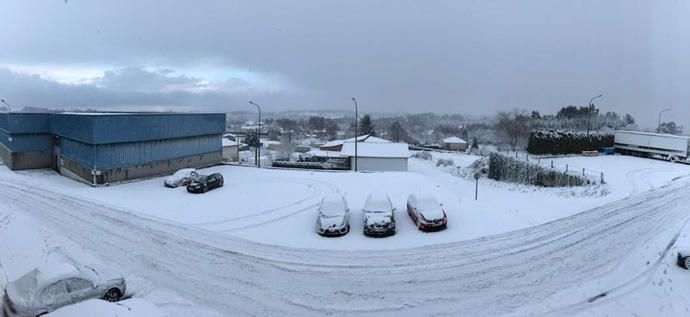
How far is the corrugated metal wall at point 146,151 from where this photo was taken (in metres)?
28.1

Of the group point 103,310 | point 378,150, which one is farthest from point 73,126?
point 378,150

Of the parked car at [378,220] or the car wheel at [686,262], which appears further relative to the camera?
the parked car at [378,220]

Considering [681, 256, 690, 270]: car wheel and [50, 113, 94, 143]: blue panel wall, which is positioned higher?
[50, 113, 94, 143]: blue panel wall

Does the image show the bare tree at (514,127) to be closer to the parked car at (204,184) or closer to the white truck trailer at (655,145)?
the white truck trailer at (655,145)

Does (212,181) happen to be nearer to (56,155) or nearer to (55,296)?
(56,155)

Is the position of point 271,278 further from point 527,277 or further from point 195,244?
point 527,277

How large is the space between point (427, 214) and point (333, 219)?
4.12 m

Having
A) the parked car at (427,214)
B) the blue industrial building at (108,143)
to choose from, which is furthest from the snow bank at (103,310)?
the blue industrial building at (108,143)

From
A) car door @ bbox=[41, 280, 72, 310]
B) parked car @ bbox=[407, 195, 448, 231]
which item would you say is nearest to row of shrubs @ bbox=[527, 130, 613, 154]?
A: parked car @ bbox=[407, 195, 448, 231]

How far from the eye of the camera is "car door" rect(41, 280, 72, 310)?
10.1 meters

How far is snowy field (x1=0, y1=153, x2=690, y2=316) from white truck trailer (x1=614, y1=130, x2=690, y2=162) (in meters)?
21.0

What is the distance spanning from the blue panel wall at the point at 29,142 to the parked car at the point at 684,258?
3986 centimetres

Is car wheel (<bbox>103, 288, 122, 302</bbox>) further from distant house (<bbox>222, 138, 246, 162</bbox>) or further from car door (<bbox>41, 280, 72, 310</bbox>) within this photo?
distant house (<bbox>222, 138, 246, 162</bbox>)

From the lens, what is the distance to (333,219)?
18672 mm
